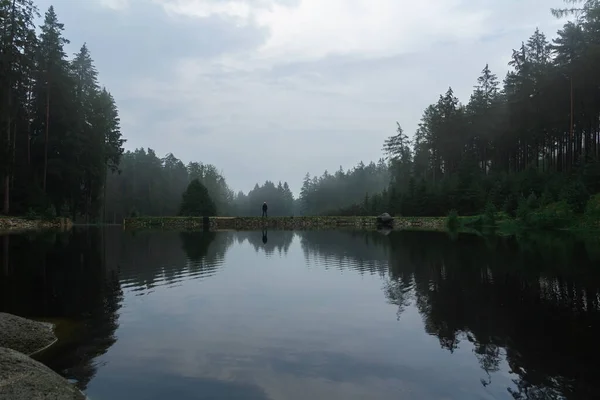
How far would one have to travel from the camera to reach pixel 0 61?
36.6 m

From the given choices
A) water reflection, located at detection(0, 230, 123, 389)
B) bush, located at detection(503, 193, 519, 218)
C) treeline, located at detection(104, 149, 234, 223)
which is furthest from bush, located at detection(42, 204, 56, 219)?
treeline, located at detection(104, 149, 234, 223)

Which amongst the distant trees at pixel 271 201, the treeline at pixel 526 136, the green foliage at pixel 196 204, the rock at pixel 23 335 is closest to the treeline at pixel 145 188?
the distant trees at pixel 271 201

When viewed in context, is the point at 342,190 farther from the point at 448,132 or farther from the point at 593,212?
the point at 593,212

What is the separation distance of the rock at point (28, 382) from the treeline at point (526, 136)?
85.2 feet

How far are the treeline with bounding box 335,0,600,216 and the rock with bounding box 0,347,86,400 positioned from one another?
85.2 feet

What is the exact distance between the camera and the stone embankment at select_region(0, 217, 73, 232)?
115 feet

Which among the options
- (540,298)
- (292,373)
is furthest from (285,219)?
(292,373)

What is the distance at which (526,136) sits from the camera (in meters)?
50.7

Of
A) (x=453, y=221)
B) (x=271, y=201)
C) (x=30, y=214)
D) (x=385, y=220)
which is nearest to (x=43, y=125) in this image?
(x=30, y=214)

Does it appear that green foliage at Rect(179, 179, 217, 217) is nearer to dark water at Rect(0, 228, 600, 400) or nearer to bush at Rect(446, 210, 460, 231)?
bush at Rect(446, 210, 460, 231)

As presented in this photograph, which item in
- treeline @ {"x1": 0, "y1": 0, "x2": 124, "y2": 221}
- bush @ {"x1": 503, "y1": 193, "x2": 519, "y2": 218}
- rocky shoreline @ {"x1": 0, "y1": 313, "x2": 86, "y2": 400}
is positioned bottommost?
rocky shoreline @ {"x1": 0, "y1": 313, "x2": 86, "y2": 400}

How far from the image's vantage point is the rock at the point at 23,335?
22.6 ft

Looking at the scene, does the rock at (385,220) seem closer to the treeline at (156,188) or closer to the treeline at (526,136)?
the treeline at (526,136)

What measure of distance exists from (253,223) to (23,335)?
4567 cm
